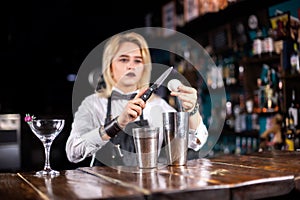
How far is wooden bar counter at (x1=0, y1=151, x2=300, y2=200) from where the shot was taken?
131cm

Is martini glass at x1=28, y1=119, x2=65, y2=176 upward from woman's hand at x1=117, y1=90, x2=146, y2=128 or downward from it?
downward

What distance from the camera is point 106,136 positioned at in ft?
7.41

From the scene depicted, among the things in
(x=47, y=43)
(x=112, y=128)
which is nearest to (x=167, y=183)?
(x=112, y=128)

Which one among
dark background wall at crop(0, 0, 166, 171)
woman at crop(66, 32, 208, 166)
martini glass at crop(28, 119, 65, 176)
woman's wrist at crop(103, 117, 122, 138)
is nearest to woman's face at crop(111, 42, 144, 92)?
woman at crop(66, 32, 208, 166)

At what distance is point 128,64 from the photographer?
2.65m

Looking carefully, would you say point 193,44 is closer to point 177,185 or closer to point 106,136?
point 106,136

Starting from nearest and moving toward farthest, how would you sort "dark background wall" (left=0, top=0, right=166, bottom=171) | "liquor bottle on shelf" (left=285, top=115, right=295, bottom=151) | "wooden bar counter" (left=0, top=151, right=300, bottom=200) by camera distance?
"wooden bar counter" (left=0, top=151, right=300, bottom=200)
"liquor bottle on shelf" (left=285, top=115, right=295, bottom=151)
"dark background wall" (left=0, top=0, right=166, bottom=171)

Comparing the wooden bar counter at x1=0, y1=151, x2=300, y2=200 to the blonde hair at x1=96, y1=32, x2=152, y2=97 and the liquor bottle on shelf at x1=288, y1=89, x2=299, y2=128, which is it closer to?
the blonde hair at x1=96, y1=32, x2=152, y2=97

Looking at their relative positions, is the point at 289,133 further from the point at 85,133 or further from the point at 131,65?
the point at 85,133

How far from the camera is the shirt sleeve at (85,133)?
92.4 inches

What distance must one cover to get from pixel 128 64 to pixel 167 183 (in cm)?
134

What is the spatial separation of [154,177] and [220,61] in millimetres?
3707

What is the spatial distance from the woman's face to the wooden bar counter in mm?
882

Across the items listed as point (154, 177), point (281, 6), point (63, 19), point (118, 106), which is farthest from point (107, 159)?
point (63, 19)
